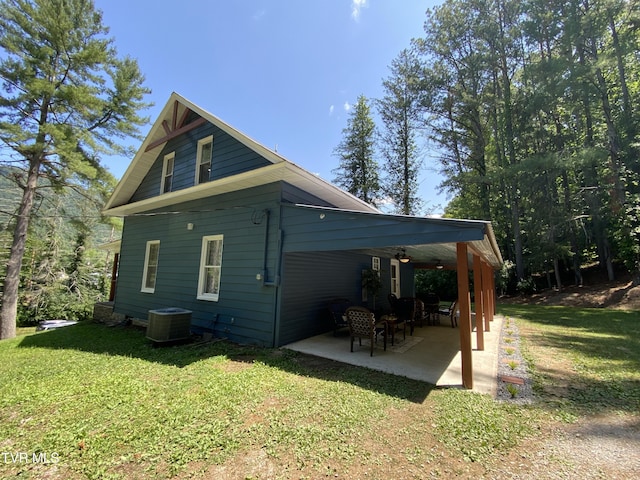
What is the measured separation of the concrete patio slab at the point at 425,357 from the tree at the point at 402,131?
51.0 ft

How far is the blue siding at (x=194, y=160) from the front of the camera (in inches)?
276

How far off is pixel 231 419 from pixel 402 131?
76.9ft

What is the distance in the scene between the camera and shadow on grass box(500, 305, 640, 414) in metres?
3.83

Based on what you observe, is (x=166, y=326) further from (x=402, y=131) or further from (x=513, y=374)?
(x=402, y=131)

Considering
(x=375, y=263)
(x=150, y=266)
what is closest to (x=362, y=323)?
(x=375, y=263)

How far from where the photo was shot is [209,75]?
10797 mm

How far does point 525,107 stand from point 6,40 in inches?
978

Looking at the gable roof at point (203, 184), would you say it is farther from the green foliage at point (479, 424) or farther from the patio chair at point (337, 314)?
the green foliage at point (479, 424)

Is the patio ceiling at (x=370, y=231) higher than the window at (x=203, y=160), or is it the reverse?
the window at (x=203, y=160)

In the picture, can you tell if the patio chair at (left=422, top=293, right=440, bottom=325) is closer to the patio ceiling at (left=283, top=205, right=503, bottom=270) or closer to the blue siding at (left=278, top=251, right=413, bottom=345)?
the blue siding at (left=278, top=251, right=413, bottom=345)

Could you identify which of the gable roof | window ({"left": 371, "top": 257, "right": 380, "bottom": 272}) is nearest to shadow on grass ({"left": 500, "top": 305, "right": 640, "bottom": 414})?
window ({"left": 371, "top": 257, "right": 380, "bottom": 272})

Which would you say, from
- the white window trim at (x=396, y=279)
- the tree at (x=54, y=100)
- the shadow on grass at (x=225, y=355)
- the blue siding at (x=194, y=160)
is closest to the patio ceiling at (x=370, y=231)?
the blue siding at (x=194, y=160)

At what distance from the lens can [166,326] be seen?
20.4 feet

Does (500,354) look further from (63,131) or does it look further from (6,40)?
(6,40)
